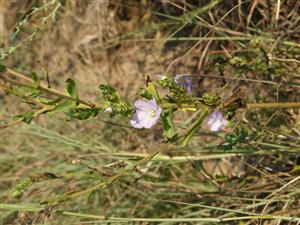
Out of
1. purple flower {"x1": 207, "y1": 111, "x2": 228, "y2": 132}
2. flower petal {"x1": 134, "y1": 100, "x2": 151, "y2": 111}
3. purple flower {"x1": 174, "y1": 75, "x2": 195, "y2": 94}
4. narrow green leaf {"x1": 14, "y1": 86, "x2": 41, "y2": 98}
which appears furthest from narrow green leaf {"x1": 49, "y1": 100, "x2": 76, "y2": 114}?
purple flower {"x1": 207, "y1": 111, "x2": 228, "y2": 132}

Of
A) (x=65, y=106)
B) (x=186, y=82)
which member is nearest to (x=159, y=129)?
(x=186, y=82)

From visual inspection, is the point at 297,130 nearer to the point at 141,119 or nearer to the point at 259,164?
the point at 259,164

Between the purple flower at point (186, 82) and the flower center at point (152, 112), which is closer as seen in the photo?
the flower center at point (152, 112)

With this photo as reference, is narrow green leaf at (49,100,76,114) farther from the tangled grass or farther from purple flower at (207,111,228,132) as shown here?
purple flower at (207,111,228,132)

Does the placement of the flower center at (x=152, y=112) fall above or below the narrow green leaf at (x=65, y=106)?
above

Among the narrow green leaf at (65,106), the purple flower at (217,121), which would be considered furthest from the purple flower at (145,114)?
the purple flower at (217,121)

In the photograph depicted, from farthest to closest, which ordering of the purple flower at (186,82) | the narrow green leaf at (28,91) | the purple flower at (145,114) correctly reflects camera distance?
1. the purple flower at (186,82)
2. the purple flower at (145,114)
3. the narrow green leaf at (28,91)

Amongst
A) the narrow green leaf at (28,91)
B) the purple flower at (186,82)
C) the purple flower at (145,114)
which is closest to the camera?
the narrow green leaf at (28,91)

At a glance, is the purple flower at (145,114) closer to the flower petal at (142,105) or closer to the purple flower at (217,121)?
the flower petal at (142,105)

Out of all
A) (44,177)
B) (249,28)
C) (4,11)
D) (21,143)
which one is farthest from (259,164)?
(4,11)

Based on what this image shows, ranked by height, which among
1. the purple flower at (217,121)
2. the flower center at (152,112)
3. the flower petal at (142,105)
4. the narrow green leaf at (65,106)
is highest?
the purple flower at (217,121)
